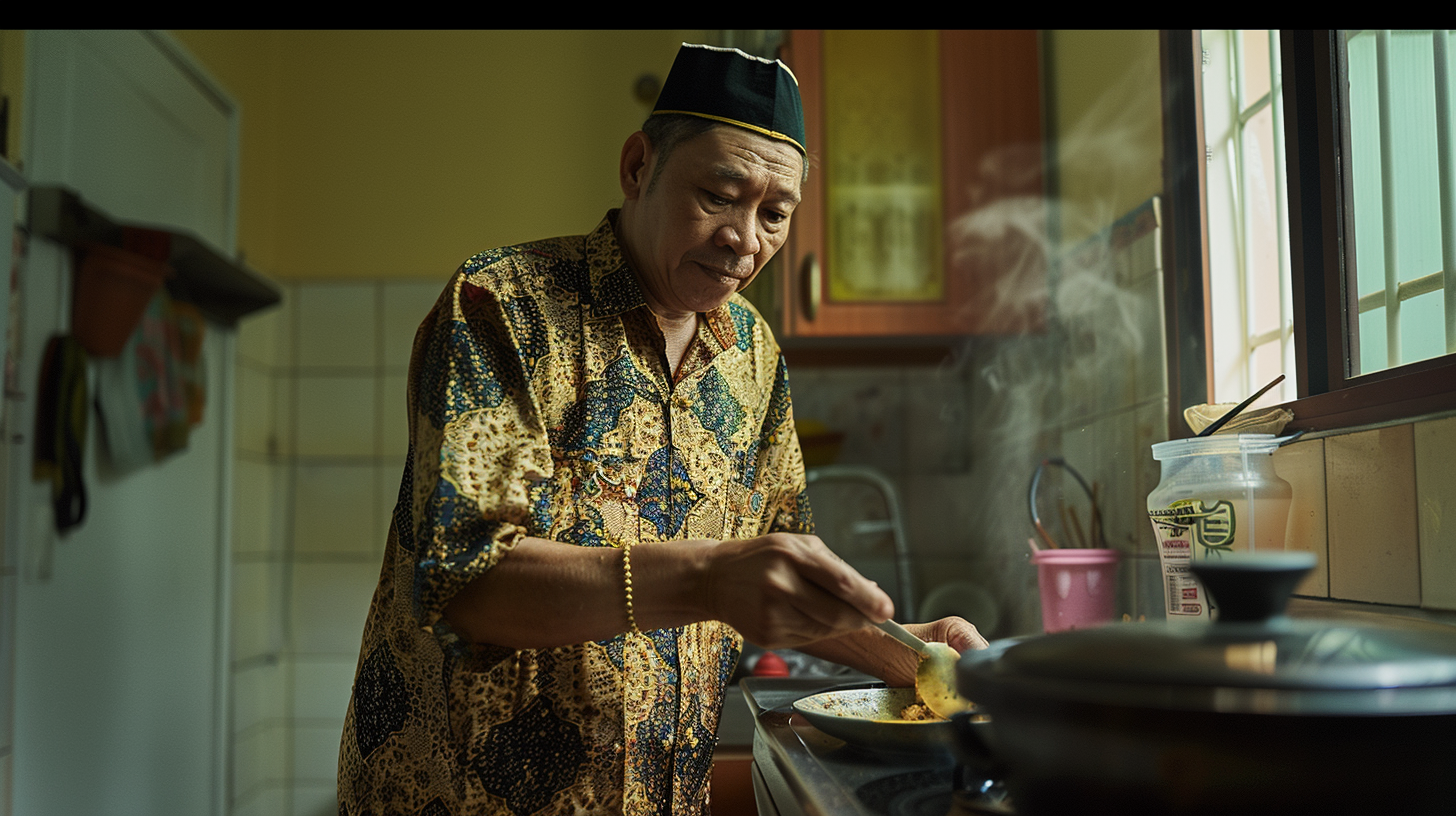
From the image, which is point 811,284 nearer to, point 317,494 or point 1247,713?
point 317,494

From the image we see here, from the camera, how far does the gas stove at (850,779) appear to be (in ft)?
2.42

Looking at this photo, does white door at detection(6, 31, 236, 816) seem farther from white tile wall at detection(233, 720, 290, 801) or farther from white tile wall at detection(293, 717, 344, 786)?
white tile wall at detection(293, 717, 344, 786)

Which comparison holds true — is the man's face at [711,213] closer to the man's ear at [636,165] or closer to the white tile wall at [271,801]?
the man's ear at [636,165]

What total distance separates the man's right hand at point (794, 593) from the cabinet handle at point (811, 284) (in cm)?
163

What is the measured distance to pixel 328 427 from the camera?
3289 mm

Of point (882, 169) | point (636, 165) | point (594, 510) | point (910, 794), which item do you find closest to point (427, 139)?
point (882, 169)

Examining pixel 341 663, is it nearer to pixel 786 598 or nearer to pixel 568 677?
pixel 568 677

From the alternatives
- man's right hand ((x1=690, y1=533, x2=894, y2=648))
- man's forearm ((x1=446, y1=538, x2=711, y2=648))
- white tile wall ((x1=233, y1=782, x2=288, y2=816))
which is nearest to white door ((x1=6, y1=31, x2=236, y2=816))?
white tile wall ((x1=233, y1=782, x2=288, y2=816))

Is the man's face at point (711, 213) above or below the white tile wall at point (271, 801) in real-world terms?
above

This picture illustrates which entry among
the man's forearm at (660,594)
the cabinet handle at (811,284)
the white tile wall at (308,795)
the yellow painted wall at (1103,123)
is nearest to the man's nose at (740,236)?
the man's forearm at (660,594)

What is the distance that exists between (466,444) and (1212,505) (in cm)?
87

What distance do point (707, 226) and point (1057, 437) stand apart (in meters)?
1.31

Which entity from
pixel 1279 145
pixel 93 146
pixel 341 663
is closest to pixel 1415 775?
pixel 1279 145

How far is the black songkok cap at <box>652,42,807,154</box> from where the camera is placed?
3.79 ft
